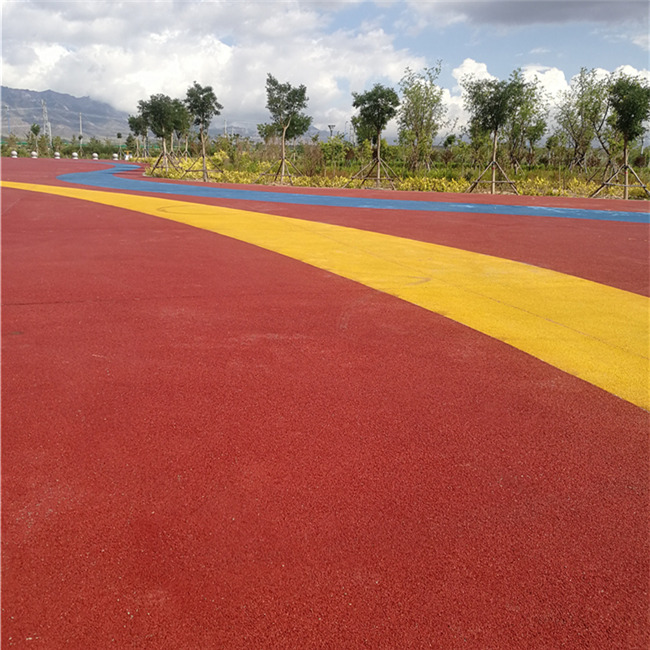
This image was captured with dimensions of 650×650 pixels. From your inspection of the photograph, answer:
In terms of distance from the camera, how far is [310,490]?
8.64 feet

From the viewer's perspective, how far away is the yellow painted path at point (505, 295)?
4.36m

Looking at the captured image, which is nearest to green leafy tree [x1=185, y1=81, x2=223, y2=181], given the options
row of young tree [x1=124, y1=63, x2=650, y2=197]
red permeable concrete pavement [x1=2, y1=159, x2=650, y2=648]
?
row of young tree [x1=124, y1=63, x2=650, y2=197]

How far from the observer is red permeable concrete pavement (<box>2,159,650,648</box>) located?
194 cm

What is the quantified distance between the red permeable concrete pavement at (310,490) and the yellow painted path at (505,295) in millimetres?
412

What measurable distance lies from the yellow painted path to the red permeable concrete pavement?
16.2 inches

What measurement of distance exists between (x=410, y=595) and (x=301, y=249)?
7.01m

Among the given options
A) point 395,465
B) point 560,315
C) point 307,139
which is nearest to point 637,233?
point 560,315

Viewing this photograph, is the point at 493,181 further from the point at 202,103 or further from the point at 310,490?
the point at 310,490

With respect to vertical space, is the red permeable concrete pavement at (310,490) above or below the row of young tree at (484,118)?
below

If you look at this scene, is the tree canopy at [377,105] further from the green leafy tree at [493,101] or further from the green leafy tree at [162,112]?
the green leafy tree at [162,112]

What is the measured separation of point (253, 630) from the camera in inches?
73.7

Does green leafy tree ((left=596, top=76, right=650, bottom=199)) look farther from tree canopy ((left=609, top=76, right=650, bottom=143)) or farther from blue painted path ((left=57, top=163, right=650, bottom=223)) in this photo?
blue painted path ((left=57, top=163, right=650, bottom=223))

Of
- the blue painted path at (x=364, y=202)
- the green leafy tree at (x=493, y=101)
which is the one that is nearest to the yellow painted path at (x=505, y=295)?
the blue painted path at (x=364, y=202)

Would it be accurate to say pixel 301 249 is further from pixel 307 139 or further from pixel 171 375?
pixel 307 139
